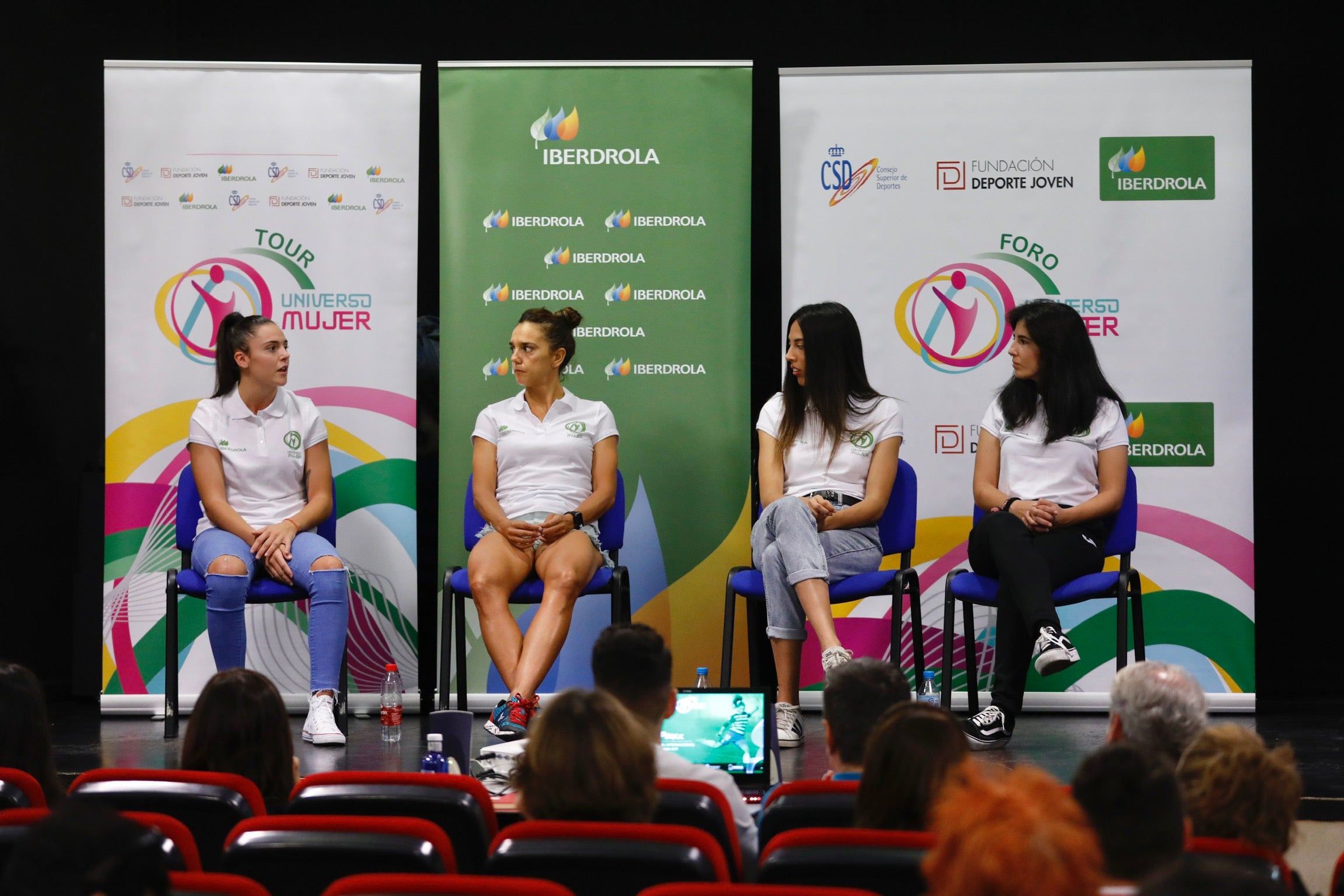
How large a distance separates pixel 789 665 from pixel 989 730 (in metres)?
0.66

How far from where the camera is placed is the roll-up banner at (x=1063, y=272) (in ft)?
15.8

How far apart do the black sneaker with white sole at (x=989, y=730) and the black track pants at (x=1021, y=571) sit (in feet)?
0.15

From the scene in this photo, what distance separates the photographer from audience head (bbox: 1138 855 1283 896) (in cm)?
111

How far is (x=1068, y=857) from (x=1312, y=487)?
14.8 feet

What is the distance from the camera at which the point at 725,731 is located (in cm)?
304

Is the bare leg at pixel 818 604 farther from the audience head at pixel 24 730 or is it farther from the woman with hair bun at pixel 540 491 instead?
the audience head at pixel 24 730

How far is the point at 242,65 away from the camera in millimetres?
4949

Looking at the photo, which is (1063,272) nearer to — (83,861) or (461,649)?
(461,649)

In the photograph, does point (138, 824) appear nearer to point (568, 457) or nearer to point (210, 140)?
point (568, 457)

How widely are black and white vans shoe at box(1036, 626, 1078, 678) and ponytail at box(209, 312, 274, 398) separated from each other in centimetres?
280

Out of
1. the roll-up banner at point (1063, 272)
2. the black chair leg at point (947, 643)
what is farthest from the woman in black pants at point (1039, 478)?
the roll-up banner at point (1063, 272)

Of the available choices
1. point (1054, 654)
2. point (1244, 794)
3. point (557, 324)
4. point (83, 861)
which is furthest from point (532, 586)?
point (83, 861)

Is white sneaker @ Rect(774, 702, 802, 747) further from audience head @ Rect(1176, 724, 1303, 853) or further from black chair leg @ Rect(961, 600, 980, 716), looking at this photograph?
audience head @ Rect(1176, 724, 1303, 853)

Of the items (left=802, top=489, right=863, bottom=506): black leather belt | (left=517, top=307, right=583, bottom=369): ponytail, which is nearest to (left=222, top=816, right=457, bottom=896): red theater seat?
(left=802, top=489, right=863, bottom=506): black leather belt
